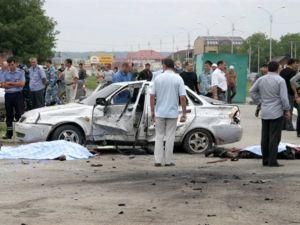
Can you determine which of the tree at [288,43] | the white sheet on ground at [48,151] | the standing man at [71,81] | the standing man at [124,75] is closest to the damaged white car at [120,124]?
the white sheet on ground at [48,151]

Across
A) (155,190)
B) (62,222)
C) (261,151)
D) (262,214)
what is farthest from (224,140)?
Answer: (62,222)

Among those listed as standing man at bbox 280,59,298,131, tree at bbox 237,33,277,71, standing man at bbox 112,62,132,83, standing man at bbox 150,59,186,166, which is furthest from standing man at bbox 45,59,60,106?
tree at bbox 237,33,277,71

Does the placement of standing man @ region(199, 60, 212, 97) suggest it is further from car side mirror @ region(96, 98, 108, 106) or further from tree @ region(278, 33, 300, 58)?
tree @ region(278, 33, 300, 58)

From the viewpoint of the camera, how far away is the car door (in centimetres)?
1318

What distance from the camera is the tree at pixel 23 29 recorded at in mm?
63531

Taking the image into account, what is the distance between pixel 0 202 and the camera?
7.98 meters

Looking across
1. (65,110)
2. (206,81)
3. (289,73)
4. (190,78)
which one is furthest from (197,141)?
(206,81)

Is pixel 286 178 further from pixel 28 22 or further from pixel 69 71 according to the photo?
pixel 28 22

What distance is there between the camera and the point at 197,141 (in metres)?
13.5

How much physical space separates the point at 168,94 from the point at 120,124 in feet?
6.53

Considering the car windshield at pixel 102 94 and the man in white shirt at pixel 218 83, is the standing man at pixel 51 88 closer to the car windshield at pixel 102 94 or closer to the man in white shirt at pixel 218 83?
the man in white shirt at pixel 218 83

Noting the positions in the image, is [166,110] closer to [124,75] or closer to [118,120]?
[118,120]

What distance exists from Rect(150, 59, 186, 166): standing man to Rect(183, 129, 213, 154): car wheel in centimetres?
191

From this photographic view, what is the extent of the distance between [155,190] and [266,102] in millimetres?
3486
